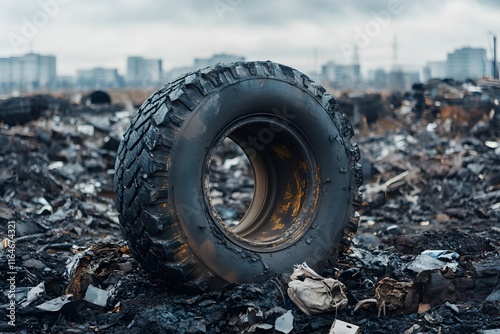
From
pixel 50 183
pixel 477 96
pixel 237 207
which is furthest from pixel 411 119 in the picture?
pixel 50 183

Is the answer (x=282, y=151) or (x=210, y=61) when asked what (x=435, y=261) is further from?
(x=210, y=61)

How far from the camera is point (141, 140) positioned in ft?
10.7

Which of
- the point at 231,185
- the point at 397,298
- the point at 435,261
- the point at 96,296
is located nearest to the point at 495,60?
the point at 231,185

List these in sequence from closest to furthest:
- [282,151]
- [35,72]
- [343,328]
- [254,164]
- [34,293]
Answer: [343,328]
[34,293]
[282,151]
[254,164]
[35,72]

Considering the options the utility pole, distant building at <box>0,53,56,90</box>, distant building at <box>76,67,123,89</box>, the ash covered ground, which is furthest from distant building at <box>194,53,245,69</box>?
distant building at <box>76,67,123,89</box>

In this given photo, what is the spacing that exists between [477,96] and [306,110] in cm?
1184

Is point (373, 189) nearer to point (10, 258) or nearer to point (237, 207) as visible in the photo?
point (237, 207)

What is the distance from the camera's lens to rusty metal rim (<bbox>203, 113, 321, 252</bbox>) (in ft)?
11.6

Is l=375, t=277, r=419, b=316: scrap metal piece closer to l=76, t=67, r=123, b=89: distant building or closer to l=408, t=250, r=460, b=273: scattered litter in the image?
l=408, t=250, r=460, b=273: scattered litter

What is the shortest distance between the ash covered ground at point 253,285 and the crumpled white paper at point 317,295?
5 centimetres

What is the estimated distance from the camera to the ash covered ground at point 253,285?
9.99ft

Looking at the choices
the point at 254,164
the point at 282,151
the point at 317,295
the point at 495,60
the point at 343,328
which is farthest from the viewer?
the point at 495,60

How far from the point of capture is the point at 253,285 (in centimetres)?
330

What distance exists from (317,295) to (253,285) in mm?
379
